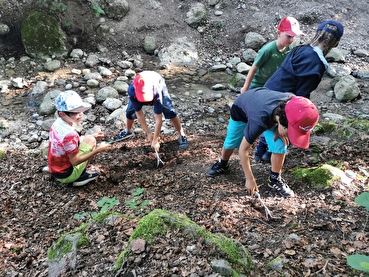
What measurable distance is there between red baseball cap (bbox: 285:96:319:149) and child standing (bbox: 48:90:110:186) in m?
2.22

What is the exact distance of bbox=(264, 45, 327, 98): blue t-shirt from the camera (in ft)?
10.4

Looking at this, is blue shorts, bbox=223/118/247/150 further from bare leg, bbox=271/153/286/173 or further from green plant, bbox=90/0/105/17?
green plant, bbox=90/0/105/17

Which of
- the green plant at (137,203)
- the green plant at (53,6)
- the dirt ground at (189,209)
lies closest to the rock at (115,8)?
the green plant at (53,6)

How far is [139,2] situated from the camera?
8.96 metres

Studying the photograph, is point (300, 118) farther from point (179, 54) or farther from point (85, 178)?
point (179, 54)

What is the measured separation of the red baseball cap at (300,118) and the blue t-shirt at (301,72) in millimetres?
811

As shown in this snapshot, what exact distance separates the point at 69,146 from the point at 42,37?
16.5 feet

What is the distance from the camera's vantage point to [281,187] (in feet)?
11.0

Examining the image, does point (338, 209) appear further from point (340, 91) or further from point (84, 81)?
point (84, 81)

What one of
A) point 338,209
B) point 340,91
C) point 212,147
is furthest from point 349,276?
point 340,91

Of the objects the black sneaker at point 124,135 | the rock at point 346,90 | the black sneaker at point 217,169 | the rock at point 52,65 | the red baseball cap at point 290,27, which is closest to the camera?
the red baseball cap at point 290,27

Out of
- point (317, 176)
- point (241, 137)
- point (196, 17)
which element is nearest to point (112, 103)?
point (241, 137)

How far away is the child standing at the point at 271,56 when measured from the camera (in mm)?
3775

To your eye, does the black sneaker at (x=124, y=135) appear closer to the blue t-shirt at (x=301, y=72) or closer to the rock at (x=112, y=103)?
the rock at (x=112, y=103)
